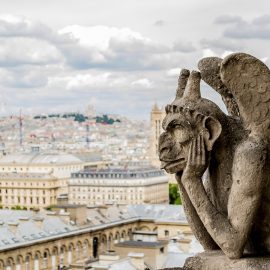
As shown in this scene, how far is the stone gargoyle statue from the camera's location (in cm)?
502

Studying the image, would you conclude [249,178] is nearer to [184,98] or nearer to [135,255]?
[184,98]

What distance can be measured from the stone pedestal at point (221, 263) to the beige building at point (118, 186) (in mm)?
101900

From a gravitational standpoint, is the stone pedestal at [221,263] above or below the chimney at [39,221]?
above

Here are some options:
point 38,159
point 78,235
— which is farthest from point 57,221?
point 38,159

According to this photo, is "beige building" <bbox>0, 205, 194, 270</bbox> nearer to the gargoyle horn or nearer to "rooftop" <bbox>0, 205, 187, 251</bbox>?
"rooftop" <bbox>0, 205, 187, 251</bbox>

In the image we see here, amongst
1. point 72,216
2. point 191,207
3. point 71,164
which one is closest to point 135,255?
point 72,216

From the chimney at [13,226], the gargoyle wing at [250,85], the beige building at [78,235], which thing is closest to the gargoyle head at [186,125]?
the gargoyle wing at [250,85]

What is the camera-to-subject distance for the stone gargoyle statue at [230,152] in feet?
16.5

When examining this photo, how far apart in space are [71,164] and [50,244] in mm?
78716

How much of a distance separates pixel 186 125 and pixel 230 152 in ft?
1.05

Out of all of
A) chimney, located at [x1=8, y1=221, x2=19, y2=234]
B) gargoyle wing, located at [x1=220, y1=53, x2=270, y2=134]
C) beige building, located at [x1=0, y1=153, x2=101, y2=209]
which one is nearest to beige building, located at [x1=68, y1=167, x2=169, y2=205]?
beige building, located at [x1=0, y1=153, x2=101, y2=209]

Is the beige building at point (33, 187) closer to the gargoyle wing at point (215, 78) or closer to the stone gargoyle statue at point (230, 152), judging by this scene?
the gargoyle wing at point (215, 78)

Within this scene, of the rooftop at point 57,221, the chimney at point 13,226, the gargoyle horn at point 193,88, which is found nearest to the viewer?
the gargoyle horn at point 193,88

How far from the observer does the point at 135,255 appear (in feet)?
122
